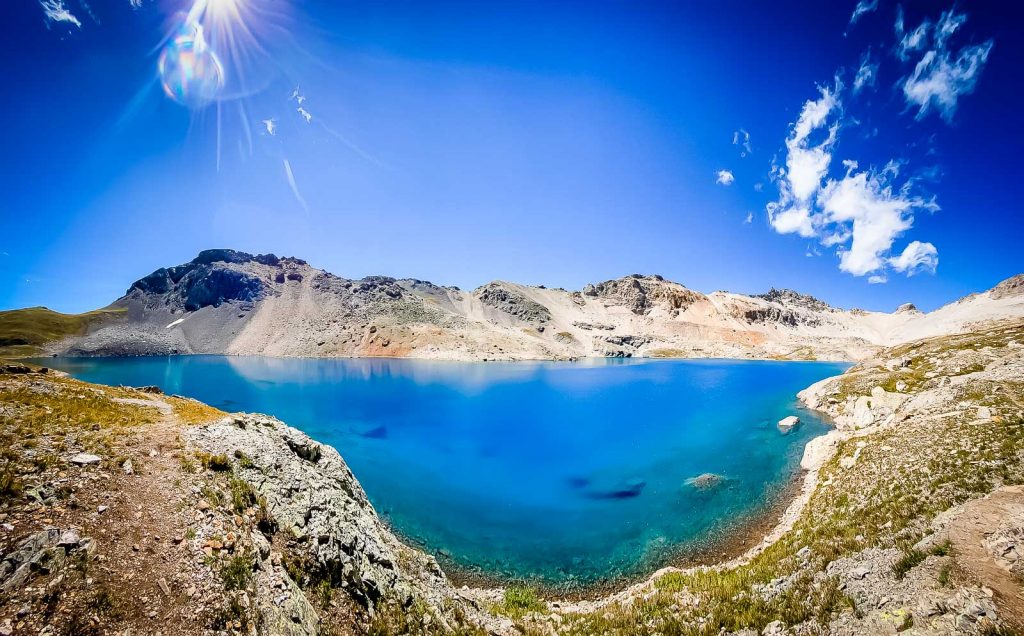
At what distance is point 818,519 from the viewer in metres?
18.2

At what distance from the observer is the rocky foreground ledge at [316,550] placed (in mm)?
7464

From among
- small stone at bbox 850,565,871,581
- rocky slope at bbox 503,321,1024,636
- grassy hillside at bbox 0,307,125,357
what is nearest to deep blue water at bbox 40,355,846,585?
rocky slope at bbox 503,321,1024,636

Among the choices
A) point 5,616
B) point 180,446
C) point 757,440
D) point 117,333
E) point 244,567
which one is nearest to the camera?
point 5,616

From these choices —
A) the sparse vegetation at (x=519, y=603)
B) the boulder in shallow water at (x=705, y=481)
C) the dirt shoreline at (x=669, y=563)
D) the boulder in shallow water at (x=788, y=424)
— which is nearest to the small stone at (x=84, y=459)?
the sparse vegetation at (x=519, y=603)

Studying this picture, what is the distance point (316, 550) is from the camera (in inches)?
450

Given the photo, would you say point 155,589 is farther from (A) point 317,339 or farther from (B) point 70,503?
(A) point 317,339

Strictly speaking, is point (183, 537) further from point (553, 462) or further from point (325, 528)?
point (553, 462)

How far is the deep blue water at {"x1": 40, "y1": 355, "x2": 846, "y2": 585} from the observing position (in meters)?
24.1

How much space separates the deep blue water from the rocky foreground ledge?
6363mm

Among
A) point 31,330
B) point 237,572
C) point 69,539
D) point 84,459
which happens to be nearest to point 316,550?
point 237,572

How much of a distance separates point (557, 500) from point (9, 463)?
99.3 feet

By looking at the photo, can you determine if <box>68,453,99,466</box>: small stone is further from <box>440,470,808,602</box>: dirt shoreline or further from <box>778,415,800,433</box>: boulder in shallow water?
<box>778,415,800,433</box>: boulder in shallow water

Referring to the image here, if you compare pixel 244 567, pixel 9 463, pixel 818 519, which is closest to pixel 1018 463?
pixel 818 519

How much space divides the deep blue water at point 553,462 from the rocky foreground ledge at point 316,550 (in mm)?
6363
